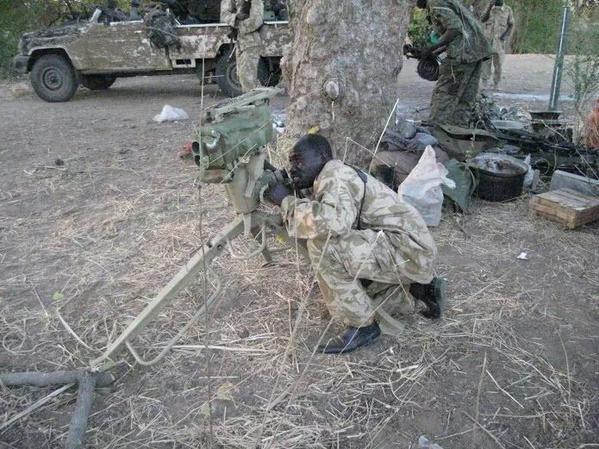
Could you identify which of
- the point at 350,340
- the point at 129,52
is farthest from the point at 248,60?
the point at 350,340

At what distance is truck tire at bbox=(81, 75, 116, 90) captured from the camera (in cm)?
1018

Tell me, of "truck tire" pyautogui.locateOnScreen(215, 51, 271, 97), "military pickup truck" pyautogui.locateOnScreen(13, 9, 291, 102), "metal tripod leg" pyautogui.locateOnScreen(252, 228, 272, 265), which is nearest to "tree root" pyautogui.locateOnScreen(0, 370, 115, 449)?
"metal tripod leg" pyautogui.locateOnScreen(252, 228, 272, 265)

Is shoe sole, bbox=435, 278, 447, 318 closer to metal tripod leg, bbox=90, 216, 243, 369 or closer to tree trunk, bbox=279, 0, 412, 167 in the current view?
metal tripod leg, bbox=90, 216, 243, 369

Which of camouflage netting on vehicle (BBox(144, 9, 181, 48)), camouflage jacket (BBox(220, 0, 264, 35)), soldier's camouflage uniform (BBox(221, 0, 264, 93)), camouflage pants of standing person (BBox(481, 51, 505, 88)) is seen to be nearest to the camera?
soldier's camouflage uniform (BBox(221, 0, 264, 93))

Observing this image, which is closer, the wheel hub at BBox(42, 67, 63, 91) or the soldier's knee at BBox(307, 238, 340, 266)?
the soldier's knee at BBox(307, 238, 340, 266)

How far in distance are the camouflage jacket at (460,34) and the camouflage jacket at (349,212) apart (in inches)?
142

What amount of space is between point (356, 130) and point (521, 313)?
191 centimetres

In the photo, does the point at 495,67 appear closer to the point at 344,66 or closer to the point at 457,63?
the point at 457,63

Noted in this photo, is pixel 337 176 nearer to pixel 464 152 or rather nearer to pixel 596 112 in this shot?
pixel 464 152

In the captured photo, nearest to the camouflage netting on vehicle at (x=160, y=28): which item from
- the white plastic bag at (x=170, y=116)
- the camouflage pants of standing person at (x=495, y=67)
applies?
the white plastic bag at (x=170, y=116)

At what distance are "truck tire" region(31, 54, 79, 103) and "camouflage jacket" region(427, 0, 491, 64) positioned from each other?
635 centimetres

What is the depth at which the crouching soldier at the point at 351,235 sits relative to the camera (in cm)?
242

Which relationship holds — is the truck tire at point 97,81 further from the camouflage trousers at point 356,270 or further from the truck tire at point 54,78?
the camouflage trousers at point 356,270

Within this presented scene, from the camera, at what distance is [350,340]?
260 cm
